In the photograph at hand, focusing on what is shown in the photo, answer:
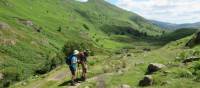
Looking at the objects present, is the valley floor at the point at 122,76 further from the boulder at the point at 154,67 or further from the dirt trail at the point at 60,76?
the boulder at the point at 154,67

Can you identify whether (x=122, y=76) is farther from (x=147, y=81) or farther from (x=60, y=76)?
(x=60, y=76)

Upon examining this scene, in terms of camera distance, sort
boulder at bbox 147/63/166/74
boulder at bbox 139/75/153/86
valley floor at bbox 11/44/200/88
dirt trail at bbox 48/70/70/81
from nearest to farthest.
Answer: valley floor at bbox 11/44/200/88, boulder at bbox 139/75/153/86, boulder at bbox 147/63/166/74, dirt trail at bbox 48/70/70/81

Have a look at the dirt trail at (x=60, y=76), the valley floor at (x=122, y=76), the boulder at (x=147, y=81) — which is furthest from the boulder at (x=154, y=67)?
the dirt trail at (x=60, y=76)

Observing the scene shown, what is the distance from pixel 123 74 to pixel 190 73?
32.0 ft

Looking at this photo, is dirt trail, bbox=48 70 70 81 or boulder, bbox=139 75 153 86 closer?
boulder, bbox=139 75 153 86

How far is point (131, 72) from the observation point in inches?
1727

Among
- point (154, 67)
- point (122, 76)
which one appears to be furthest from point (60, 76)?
point (154, 67)

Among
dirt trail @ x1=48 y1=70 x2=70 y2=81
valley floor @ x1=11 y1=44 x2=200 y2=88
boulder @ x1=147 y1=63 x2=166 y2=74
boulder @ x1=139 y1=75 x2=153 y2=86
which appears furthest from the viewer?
dirt trail @ x1=48 y1=70 x2=70 y2=81

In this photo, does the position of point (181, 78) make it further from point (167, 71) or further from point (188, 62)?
point (188, 62)

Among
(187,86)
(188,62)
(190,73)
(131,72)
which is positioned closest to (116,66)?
(131,72)

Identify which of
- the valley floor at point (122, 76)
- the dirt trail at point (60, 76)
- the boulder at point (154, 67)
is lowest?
the dirt trail at point (60, 76)

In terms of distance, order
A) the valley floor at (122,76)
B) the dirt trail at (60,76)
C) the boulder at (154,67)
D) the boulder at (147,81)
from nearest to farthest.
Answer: the valley floor at (122,76) < the boulder at (147,81) < the boulder at (154,67) < the dirt trail at (60,76)

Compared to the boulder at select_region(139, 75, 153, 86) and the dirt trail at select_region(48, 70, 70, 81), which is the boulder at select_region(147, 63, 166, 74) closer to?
the boulder at select_region(139, 75, 153, 86)

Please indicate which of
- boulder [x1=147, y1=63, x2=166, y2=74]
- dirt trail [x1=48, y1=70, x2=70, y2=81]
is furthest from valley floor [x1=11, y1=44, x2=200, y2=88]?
boulder [x1=147, y1=63, x2=166, y2=74]
